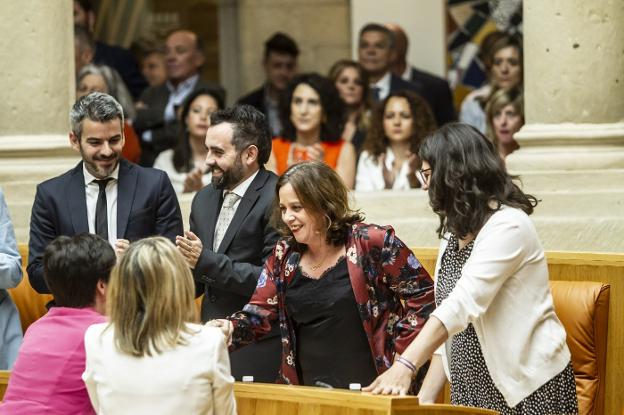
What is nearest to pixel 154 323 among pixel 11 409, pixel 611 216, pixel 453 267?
pixel 11 409

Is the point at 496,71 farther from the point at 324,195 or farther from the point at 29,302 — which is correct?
the point at 324,195

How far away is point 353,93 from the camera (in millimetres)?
9234

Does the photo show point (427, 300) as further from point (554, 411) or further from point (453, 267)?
point (554, 411)

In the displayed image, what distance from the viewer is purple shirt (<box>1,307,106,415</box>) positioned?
482 cm

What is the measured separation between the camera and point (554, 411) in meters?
4.93

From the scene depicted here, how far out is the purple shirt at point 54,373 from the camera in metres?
4.82

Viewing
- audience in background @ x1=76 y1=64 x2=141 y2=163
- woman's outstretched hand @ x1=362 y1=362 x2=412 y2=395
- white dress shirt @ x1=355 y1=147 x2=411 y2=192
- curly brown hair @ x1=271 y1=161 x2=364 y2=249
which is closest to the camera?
woman's outstretched hand @ x1=362 y1=362 x2=412 y2=395

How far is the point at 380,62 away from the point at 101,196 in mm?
3928

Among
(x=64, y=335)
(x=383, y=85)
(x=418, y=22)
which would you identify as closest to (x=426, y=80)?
(x=383, y=85)

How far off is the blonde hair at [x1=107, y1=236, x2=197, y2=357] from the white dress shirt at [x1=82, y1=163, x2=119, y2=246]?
160 cm

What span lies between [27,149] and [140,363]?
401cm

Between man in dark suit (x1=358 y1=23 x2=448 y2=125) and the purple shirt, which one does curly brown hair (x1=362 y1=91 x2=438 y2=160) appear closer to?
man in dark suit (x1=358 y1=23 x2=448 y2=125)

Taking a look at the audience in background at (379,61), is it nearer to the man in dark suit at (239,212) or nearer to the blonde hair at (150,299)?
the man in dark suit at (239,212)

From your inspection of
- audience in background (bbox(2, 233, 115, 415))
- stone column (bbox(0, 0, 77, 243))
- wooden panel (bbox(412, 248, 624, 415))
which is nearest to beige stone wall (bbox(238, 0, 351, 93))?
stone column (bbox(0, 0, 77, 243))
